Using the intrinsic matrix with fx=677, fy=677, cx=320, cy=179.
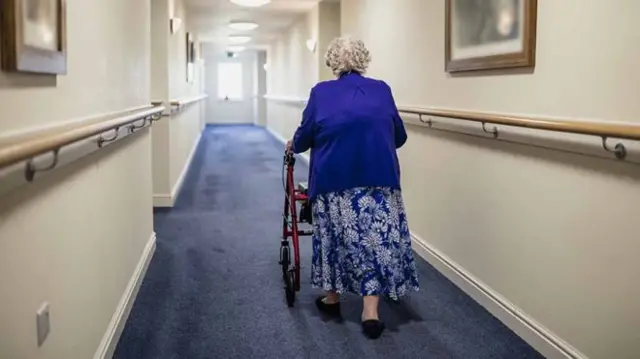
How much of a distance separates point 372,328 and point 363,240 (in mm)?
400

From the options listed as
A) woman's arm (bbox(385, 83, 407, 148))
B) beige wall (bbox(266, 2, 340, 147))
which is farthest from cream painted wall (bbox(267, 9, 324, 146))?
woman's arm (bbox(385, 83, 407, 148))

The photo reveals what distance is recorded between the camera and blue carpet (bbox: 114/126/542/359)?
2.91m

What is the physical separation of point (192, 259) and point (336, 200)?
1644mm

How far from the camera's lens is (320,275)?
3.28 metres

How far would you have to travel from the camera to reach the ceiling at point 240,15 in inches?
352

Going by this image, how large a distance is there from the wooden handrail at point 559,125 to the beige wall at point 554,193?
7 centimetres

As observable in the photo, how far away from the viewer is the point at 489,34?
129 inches

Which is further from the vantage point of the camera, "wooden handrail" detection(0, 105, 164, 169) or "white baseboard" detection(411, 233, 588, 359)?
"white baseboard" detection(411, 233, 588, 359)

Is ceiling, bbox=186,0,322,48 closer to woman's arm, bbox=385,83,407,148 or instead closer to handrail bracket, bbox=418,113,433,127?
handrail bracket, bbox=418,113,433,127

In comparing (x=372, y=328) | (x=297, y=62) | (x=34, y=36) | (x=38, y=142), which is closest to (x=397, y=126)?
(x=372, y=328)

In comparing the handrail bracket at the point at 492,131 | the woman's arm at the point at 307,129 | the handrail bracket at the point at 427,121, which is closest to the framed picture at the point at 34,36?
the woman's arm at the point at 307,129

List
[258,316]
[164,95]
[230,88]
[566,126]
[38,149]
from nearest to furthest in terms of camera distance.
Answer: [38,149]
[566,126]
[258,316]
[164,95]
[230,88]

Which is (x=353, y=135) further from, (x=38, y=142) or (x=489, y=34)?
(x=38, y=142)

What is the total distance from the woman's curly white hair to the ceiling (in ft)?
18.5
